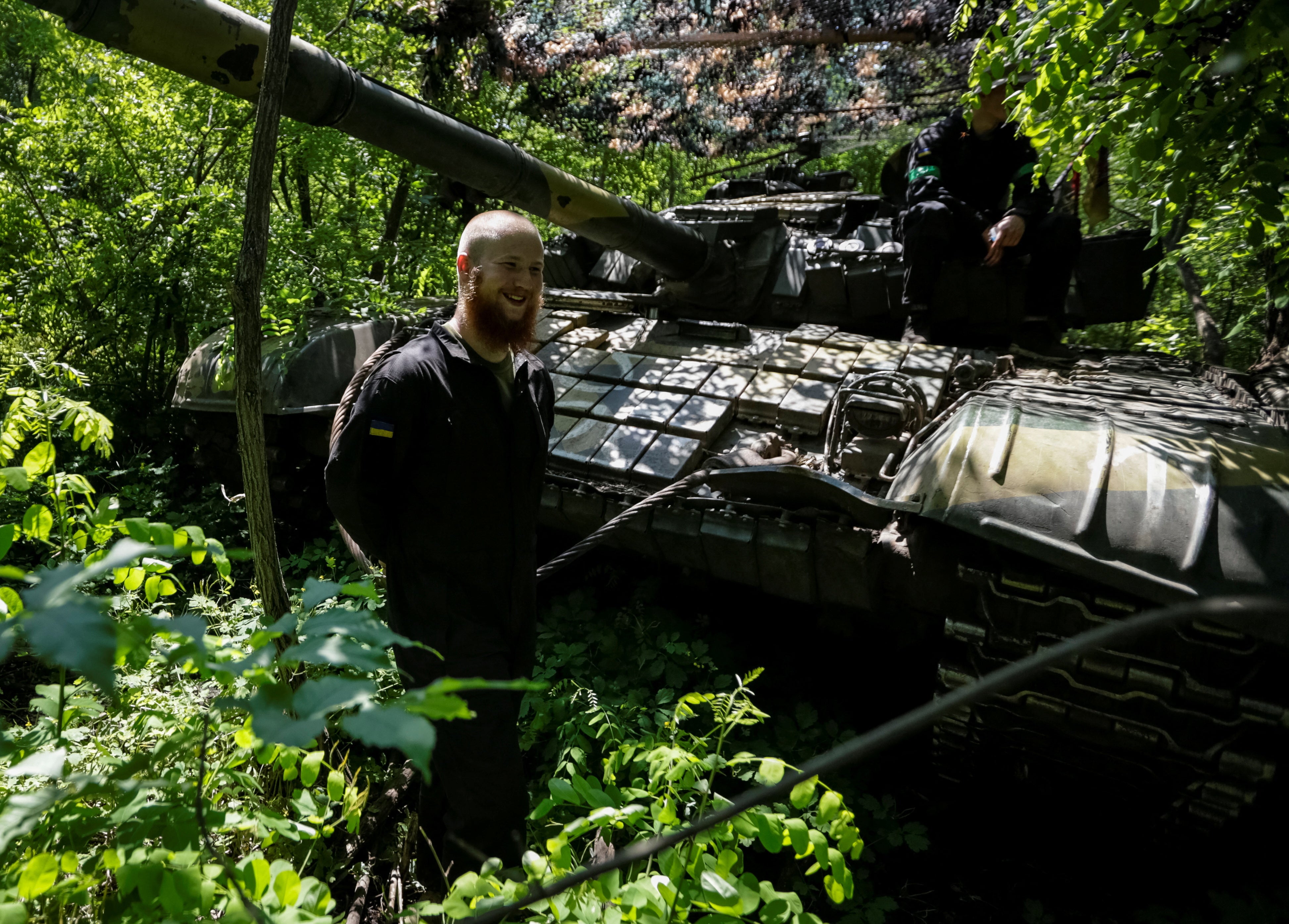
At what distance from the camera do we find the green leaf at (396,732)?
69 centimetres

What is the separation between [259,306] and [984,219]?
12.6 ft

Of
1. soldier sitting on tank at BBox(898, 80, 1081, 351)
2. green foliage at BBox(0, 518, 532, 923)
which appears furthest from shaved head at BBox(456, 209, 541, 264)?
soldier sitting on tank at BBox(898, 80, 1081, 351)

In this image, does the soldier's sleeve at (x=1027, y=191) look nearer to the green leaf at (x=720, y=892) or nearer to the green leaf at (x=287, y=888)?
the green leaf at (x=720, y=892)

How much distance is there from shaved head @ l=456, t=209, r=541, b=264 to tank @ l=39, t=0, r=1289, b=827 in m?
0.91

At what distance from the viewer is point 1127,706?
92.7 inches

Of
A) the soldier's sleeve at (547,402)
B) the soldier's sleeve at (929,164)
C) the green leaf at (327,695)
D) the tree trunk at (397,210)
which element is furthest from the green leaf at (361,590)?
the tree trunk at (397,210)

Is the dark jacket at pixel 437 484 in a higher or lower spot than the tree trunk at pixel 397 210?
lower

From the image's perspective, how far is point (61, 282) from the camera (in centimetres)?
674

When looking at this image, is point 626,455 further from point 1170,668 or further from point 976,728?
point 1170,668

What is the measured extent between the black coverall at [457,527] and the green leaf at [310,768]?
67cm

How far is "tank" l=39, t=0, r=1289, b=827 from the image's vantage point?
2277mm

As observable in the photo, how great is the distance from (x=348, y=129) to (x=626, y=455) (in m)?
1.68

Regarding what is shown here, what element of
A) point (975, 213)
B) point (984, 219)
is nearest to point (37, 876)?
point (975, 213)

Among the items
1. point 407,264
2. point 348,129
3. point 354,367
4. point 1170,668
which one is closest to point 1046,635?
point 1170,668
